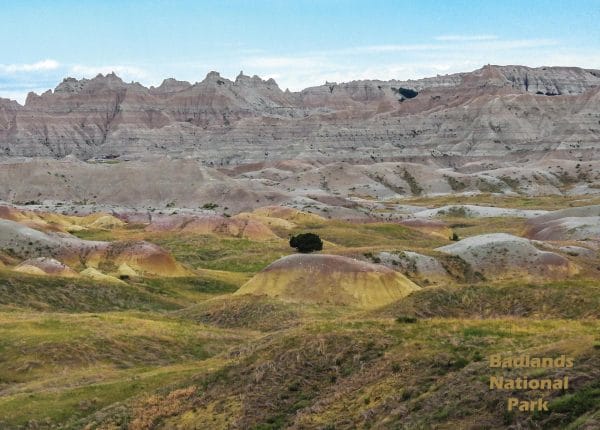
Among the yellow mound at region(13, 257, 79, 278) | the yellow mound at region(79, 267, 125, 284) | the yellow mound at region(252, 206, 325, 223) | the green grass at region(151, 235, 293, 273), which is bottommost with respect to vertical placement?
the green grass at region(151, 235, 293, 273)

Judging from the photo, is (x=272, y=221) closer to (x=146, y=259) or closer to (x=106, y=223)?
(x=106, y=223)

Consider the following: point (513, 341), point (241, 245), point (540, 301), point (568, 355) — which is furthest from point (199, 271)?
point (568, 355)

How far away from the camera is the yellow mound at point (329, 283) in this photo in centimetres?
5559

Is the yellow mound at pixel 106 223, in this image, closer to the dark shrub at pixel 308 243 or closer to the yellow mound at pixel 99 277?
the dark shrub at pixel 308 243

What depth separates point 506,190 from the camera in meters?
189

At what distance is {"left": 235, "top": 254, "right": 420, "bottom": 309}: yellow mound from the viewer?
5559 cm

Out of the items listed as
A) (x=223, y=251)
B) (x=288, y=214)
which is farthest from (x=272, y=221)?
(x=223, y=251)

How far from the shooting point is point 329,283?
56.7 meters

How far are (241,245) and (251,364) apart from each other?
7039cm

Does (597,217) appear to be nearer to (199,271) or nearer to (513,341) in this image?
(199,271)

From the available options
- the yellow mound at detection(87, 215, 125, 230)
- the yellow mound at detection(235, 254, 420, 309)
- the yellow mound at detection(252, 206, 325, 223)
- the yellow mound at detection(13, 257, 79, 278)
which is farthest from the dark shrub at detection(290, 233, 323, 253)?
the yellow mound at detection(87, 215, 125, 230)

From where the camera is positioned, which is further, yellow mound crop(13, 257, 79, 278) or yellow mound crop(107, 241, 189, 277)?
yellow mound crop(107, 241, 189, 277)

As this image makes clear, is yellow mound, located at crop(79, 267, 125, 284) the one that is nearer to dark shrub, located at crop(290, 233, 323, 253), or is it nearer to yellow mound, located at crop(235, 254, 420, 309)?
yellow mound, located at crop(235, 254, 420, 309)

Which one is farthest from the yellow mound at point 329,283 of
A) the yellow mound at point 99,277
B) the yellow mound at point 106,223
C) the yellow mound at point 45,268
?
the yellow mound at point 106,223
